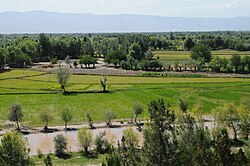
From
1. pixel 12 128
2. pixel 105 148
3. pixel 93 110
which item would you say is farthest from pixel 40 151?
pixel 93 110

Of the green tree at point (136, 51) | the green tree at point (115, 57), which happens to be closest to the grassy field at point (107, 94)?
the green tree at point (115, 57)

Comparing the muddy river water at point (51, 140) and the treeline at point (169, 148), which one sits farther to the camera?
the muddy river water at point (51, 140)

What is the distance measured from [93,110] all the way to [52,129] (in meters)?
11.3

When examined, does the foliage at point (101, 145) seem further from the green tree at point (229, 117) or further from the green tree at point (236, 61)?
the green tree at point (236, 61)

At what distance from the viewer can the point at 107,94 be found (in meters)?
74.0

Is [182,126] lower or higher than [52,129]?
higher

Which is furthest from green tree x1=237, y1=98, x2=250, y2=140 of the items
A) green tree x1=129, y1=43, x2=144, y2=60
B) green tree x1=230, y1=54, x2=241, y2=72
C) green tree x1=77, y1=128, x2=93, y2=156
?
green tree x1=129, y1=43, x2=144, y2=60

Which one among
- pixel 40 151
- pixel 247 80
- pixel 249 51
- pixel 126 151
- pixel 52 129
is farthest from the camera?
pixel 249 51

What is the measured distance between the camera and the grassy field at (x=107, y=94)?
203ft

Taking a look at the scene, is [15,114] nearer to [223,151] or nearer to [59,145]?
[59,145]

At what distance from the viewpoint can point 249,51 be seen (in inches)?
6216

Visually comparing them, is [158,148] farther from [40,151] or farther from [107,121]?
[107,121]

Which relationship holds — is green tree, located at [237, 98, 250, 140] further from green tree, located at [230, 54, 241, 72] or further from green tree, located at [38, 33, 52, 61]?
green tree, located at [38, 33, 52, 61]

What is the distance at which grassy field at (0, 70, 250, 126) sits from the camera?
61.8 meters
